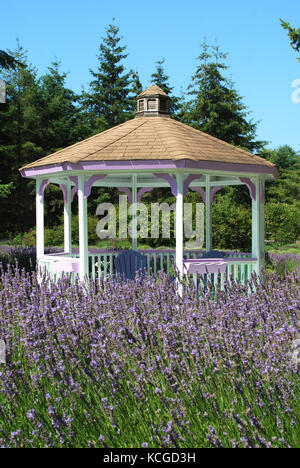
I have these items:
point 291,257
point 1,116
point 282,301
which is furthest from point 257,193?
point 1,116

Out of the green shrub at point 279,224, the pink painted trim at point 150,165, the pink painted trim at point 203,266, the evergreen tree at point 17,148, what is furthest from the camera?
the evergreen tree at point 17,148

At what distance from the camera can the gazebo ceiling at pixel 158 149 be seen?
9326 millimetres

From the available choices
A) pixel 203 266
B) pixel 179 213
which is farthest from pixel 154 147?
pixel 203 266

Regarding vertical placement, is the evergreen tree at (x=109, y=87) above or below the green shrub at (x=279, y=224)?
above

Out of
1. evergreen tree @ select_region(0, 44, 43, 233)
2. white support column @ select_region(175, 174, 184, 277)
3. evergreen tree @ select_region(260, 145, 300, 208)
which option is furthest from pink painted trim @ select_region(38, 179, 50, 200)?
evergreen tree @ select_region(260, 145, 300, 208)

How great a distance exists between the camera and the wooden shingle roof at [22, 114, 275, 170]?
→ 30.8ft

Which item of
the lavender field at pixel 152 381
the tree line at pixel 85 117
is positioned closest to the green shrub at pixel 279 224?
the tree line at pixel 85 117

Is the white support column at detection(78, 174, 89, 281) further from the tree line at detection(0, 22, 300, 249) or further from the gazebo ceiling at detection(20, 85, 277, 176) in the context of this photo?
the tree line at detection(0, 22, 300, 249)

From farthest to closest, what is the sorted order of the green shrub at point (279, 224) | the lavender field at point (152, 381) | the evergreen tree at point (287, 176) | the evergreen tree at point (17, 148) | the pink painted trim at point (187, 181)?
the evergreen tree at point (287, 176) < the evergreen tree at point (17, 148) < the green shrub at point (279, 224) < the pink painted trim at point (187, 181) < the lavender field at point (152, 381)

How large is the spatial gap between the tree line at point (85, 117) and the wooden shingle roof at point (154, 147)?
1867 centimetres

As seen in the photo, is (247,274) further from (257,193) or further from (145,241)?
(145,241)

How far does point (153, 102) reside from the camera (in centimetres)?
1234

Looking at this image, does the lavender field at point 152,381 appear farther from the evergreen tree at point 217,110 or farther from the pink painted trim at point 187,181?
the evergreen tree at point 217,110
